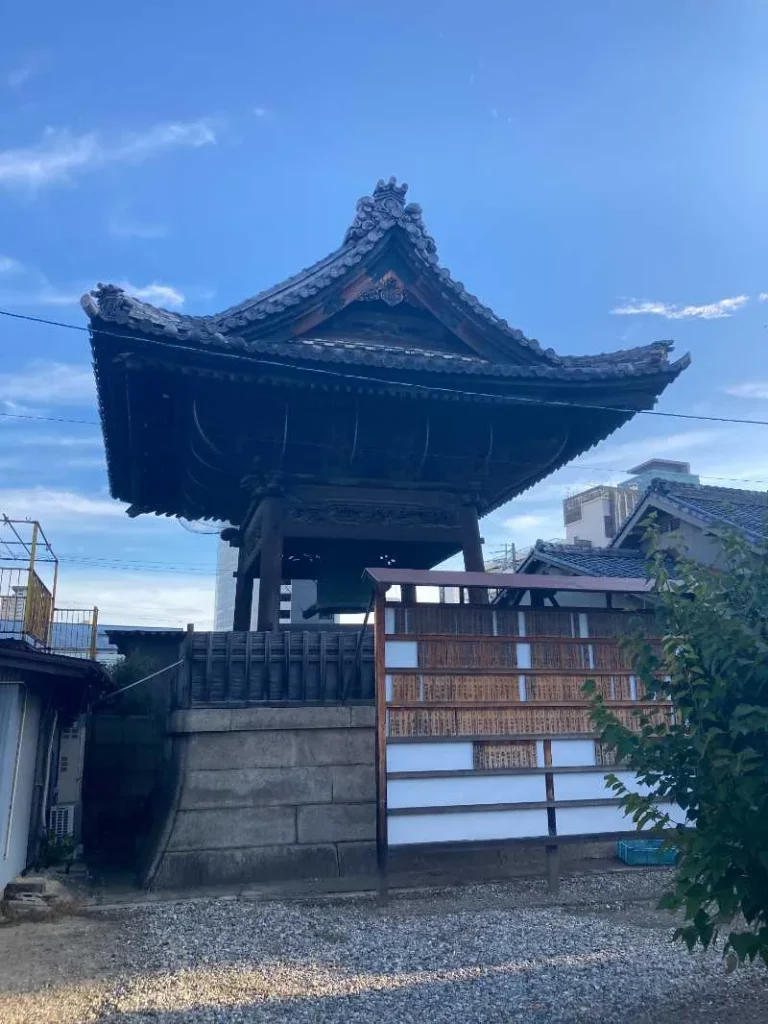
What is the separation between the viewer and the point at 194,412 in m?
11.0

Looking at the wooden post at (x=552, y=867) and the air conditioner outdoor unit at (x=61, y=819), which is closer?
the wooden post at (x=552, y=867)

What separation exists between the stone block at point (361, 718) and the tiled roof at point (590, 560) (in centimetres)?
959

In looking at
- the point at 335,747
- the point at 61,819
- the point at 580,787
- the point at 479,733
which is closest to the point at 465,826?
the point at 479,733

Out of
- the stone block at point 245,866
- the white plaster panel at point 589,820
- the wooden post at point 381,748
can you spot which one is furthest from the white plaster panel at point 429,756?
the stone block at point 245,866

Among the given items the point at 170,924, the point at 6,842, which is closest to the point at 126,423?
the point at 6,842

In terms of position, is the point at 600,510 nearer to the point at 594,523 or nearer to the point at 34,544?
the point at 594,523

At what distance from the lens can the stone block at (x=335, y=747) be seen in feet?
33.1

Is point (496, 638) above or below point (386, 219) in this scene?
below

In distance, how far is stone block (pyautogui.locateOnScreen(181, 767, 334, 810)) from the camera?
959 centimetres

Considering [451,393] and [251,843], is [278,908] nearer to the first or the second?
[251,843]

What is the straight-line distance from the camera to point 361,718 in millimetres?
10414

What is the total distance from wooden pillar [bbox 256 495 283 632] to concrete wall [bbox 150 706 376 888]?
166 centimetres

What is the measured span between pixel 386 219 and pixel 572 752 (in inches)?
345

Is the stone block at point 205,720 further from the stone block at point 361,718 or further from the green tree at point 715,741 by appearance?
the green tree at point 715,741
